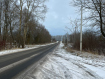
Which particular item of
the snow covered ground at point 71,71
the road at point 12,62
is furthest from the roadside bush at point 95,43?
the road at point 12,62

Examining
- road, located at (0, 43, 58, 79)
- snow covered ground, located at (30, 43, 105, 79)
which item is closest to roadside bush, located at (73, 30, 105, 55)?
snow covered ground, located at (30, 43, 105, 79)

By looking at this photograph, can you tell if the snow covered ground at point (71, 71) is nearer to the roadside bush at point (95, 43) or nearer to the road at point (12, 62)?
the road at point (12, 62)

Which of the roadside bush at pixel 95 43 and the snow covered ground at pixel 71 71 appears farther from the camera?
the roadside bush at pixel 95 43

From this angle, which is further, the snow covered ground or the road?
the road

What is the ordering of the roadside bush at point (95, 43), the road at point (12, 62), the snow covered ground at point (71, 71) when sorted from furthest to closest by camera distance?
the roadside bush at point (95, 43), the road at point (12, 62), the snow covered ground at point (71, 71)

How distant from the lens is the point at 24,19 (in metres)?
25.4

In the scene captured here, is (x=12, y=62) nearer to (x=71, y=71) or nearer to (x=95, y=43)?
(x=71, y=71)

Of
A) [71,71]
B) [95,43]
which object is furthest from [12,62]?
[95,43]

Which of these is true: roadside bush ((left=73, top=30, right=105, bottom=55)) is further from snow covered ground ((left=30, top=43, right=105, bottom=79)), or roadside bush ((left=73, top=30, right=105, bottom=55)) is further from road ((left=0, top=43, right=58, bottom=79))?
road ((left=0, top=43, right=58, bottom=79))

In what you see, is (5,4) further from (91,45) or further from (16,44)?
(91,45)

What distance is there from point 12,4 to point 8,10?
1.93 m

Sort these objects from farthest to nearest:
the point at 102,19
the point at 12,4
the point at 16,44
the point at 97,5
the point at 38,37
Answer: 1. the point at 38,37
2. the point at 16,44
3. the point at 12,4
4. the point at 102,19
5. the point at 97,5

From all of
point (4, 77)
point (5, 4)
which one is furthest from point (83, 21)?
point (5, 4)

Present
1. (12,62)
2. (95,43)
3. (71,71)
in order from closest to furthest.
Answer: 1. (71,71)
2. (12,62)
3. (95,43)
